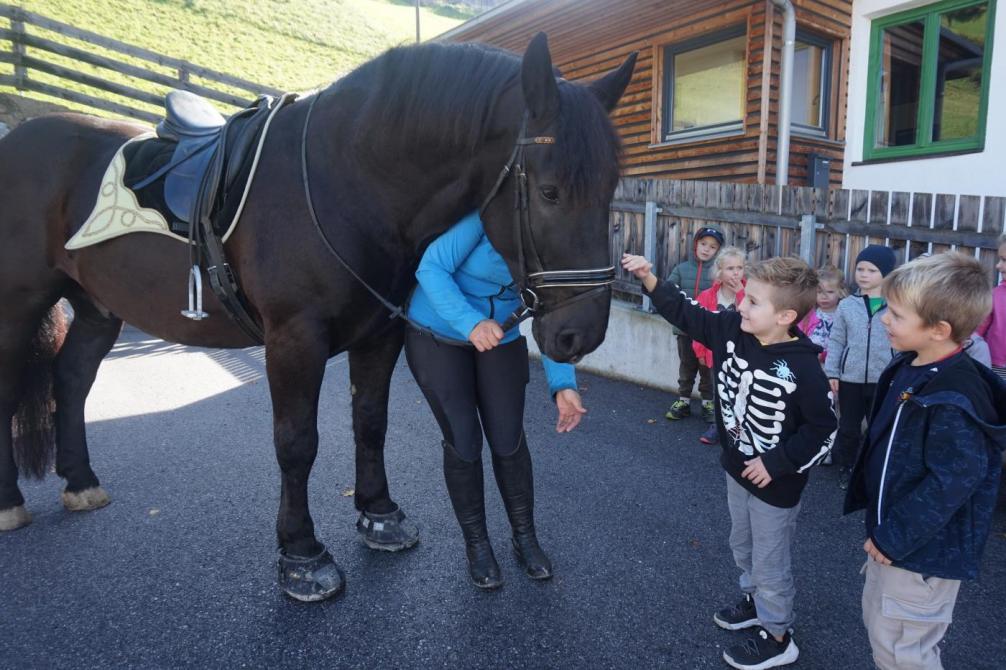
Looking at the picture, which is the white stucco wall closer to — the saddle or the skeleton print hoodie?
the skeleton print hoodie

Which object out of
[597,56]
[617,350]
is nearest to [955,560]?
[617,350]

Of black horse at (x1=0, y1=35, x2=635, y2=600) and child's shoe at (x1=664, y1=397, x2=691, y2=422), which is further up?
black horse at (x1=0, y1=35, x2=635, y2=600)

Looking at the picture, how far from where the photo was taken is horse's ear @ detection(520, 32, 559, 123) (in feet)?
5.90

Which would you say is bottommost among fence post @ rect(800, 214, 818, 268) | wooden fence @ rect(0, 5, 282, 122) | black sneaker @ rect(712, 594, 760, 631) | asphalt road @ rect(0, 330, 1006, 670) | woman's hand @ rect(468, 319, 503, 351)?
asphalt road @ rect(0, 330, 1006, 670)

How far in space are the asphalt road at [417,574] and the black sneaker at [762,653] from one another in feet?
0.19

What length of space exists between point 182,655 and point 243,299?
51.0 inches

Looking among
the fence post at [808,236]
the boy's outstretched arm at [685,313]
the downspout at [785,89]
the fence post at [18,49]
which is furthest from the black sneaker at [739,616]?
the fence post at [18,49]

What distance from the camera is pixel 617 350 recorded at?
6133mm

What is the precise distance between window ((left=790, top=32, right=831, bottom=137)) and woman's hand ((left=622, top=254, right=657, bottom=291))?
756 centimetres

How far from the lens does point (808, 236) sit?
4773 millimetres

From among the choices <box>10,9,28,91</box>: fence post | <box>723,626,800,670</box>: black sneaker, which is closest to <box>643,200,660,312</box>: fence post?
<box>723,626,800,670</box>: black sneaker

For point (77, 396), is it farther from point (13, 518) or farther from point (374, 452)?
point (374, 452)

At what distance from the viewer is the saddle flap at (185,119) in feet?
9.03

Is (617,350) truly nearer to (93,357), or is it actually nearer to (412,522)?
(412,522)
